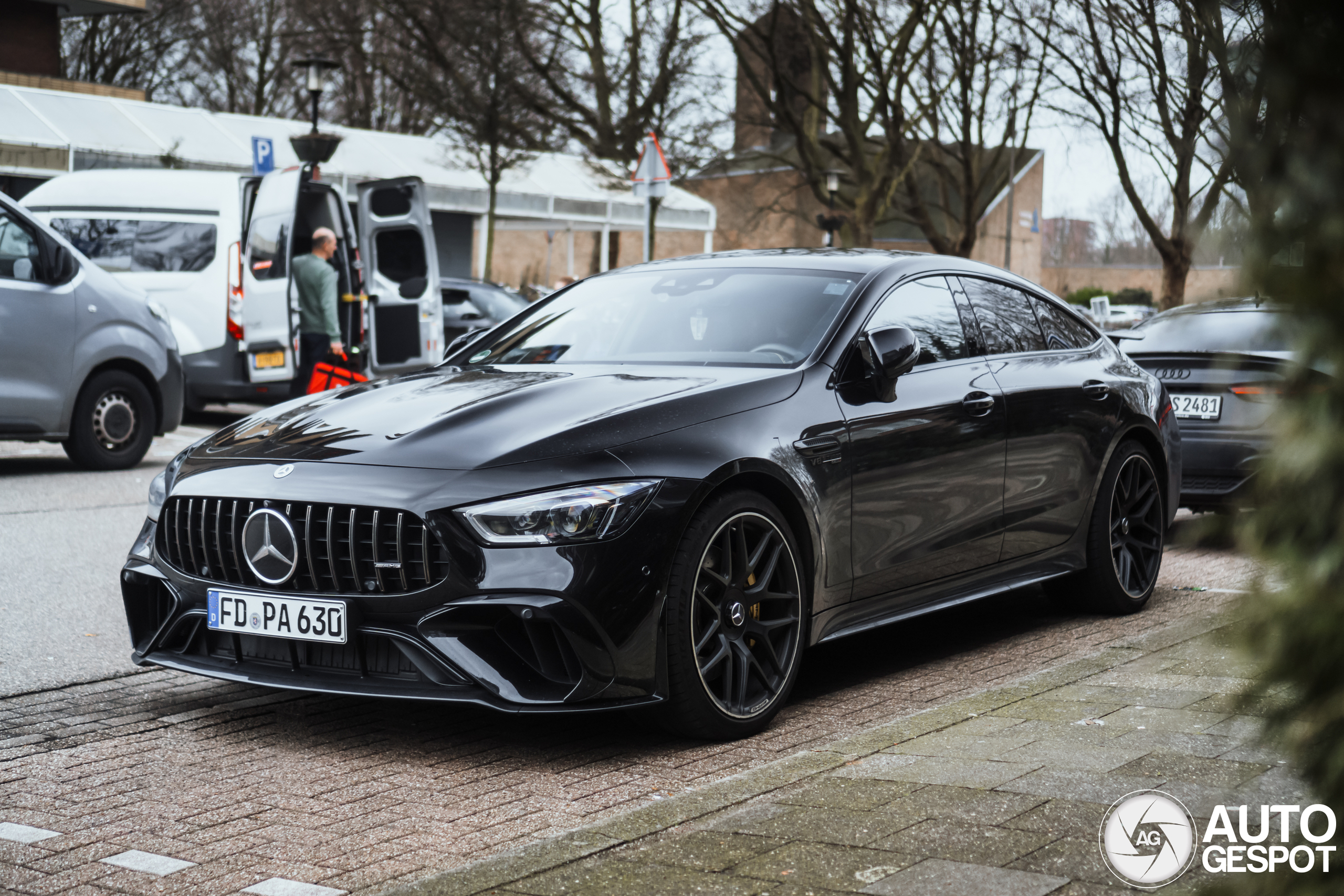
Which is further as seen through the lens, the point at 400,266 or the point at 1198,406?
the point at 400,266

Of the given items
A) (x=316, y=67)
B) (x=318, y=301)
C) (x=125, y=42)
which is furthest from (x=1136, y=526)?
(x=125, y=42)

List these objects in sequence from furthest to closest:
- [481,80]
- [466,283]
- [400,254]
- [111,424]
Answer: [481,80]
[466,283]
[400,254]
[111,424]

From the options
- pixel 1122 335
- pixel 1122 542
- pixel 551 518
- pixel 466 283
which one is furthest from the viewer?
pixel 466 283

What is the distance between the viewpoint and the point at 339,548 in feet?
13.8

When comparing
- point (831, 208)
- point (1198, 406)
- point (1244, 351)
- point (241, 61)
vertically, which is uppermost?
point (241, 61)

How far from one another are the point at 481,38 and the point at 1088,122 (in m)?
12.2

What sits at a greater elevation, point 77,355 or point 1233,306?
point 1233,306

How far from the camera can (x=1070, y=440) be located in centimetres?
612

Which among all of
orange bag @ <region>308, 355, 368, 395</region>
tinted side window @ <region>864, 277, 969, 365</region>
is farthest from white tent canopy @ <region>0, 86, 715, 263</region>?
tinted side window @ <region>864, 277, 969, 365</region>

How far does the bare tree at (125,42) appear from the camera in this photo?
38031 millimetres

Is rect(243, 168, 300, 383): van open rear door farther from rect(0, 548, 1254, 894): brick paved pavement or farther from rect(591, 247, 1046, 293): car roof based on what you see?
rect(0, 548, 1254, 894): brick paved pavement

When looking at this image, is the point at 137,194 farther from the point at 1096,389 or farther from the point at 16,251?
the point at 1096,389

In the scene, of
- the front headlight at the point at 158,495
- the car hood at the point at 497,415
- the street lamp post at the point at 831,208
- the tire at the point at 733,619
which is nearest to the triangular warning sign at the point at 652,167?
the car hood at the point at 497,415

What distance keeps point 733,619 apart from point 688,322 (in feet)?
4.69
